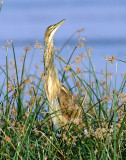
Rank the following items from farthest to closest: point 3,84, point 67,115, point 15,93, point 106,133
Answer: point 67,115
point 3,84
point 15,93
point 106,133

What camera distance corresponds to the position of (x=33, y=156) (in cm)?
228

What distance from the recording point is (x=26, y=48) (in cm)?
240

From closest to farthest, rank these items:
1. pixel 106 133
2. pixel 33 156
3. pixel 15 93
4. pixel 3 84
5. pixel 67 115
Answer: pixel 106 133, pixel 33 156, pixel 15 93, pixel 3 84, pixel 67 115

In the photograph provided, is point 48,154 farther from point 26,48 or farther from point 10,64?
point 10,64

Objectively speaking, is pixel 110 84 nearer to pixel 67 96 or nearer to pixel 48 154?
pixel 67 96

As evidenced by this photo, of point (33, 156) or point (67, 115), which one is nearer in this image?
point (33, 156)

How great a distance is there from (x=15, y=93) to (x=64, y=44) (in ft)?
2.12

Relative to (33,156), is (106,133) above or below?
above

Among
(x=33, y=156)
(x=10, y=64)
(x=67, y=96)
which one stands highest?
(x=10, y=64)

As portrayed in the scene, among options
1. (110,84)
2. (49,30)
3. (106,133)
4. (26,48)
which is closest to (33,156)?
(106,133)

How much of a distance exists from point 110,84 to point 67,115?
468mm

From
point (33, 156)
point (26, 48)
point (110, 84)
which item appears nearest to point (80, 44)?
point (26, 48)

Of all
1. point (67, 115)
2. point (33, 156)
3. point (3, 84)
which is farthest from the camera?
point (67, 115)

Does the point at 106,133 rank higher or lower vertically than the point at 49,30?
lower
